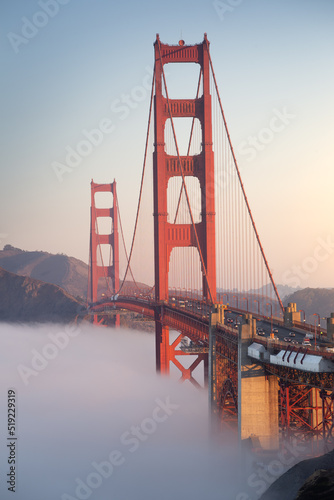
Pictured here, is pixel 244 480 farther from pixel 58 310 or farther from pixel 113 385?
pixel 58 310

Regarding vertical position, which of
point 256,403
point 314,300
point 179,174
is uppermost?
point 179,174

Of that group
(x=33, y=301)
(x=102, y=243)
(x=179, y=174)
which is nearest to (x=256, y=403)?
(x=179, y=174)

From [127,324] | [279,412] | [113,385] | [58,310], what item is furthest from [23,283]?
[279,412]

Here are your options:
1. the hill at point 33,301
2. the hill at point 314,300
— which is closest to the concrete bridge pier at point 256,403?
the hill at point 33,301

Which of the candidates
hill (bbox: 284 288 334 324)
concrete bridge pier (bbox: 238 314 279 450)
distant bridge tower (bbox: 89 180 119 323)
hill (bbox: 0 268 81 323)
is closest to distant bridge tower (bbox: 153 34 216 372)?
concrete bridge pier (bbox: 238 314 279 450)

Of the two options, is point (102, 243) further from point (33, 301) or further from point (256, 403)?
point (256, 403)

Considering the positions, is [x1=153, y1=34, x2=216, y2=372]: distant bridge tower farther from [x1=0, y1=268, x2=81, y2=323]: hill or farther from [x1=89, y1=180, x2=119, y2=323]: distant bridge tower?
[x1=0, y1=268, x2=81, y2=323]: hill

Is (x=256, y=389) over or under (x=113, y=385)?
over
